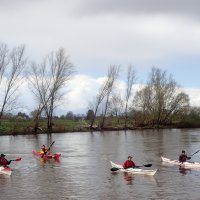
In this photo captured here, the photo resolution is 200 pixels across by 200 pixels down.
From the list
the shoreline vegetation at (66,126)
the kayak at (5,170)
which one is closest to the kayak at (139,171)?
the kayak at (5,170)

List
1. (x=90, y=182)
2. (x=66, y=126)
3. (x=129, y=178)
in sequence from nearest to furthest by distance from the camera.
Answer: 1. (x=90, y=182)
2. (x=129, y=178)
3. (x=66, y=126)

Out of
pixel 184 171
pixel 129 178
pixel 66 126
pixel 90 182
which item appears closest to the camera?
pixel 90 182

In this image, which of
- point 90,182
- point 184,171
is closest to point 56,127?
point 184,171

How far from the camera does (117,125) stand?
9456 centimetres

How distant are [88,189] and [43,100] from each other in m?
58.8

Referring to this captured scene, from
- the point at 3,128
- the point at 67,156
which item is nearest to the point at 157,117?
the point at 3,128

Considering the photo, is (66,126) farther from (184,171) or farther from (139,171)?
(139,171)

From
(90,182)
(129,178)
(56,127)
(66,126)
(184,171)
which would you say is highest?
(66,126)

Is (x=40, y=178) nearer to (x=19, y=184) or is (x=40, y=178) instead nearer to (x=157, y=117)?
(x=19, y=184)

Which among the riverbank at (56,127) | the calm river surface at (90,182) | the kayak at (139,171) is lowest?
the calm river surface at (90,182)

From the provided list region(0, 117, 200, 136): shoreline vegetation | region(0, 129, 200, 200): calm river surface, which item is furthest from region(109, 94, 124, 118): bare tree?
region(0, 129, 200, 200): calm river surface

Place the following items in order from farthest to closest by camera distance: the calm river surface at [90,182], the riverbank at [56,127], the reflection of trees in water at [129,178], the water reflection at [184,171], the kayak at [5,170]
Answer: the riverbank at [56,127] < the water reflection at [184,171] < the kayak at [5,170] < the reflection of trees in water at [129,178] < the calm river surface at [90,182]

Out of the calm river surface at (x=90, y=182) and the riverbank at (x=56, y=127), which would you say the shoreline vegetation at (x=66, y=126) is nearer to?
the riverbank at (x=56, y=127)

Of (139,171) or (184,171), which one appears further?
(184,171)
